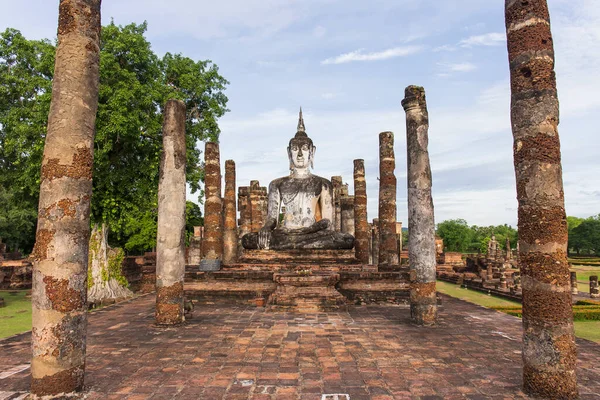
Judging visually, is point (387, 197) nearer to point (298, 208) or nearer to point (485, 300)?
point (298, 208)

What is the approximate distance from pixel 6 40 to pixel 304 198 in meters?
13.1

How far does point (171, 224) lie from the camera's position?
773 cm

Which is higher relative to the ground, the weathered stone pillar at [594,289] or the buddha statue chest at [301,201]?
the buddha statue chest at [301,201]

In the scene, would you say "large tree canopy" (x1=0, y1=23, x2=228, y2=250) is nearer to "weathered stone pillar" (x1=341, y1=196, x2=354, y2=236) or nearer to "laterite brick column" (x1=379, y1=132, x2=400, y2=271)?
"laterite brick column" (x1=379, y1=132, x2=400, y2=271)

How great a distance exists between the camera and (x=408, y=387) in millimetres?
4457

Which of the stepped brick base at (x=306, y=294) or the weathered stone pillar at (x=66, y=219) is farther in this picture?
the stepped brick base at (x=306, y=294)

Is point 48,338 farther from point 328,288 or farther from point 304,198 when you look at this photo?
point 304,198

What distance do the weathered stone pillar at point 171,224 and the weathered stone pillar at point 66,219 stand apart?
3.07 m

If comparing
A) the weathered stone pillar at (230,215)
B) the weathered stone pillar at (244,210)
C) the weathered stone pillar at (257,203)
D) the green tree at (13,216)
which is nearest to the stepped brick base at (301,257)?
the weathered stone pillar at (230,215)

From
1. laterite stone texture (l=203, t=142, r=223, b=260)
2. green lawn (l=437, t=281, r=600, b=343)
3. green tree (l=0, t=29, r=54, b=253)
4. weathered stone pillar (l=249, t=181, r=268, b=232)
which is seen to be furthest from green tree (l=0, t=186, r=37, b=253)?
green lawn (l=437, t=281, r=600, b=343)

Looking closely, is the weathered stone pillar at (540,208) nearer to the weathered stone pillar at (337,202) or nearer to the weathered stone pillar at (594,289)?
the weathered stone pillar at (594,289)

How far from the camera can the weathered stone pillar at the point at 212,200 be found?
543 inches

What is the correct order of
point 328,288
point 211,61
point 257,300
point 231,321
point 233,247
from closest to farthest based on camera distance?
1. point 231,321
2. point 328,288
3. point 257,300
4. point 211,61
5. point 233,247

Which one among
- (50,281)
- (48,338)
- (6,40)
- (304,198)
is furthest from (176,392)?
(6,40)
